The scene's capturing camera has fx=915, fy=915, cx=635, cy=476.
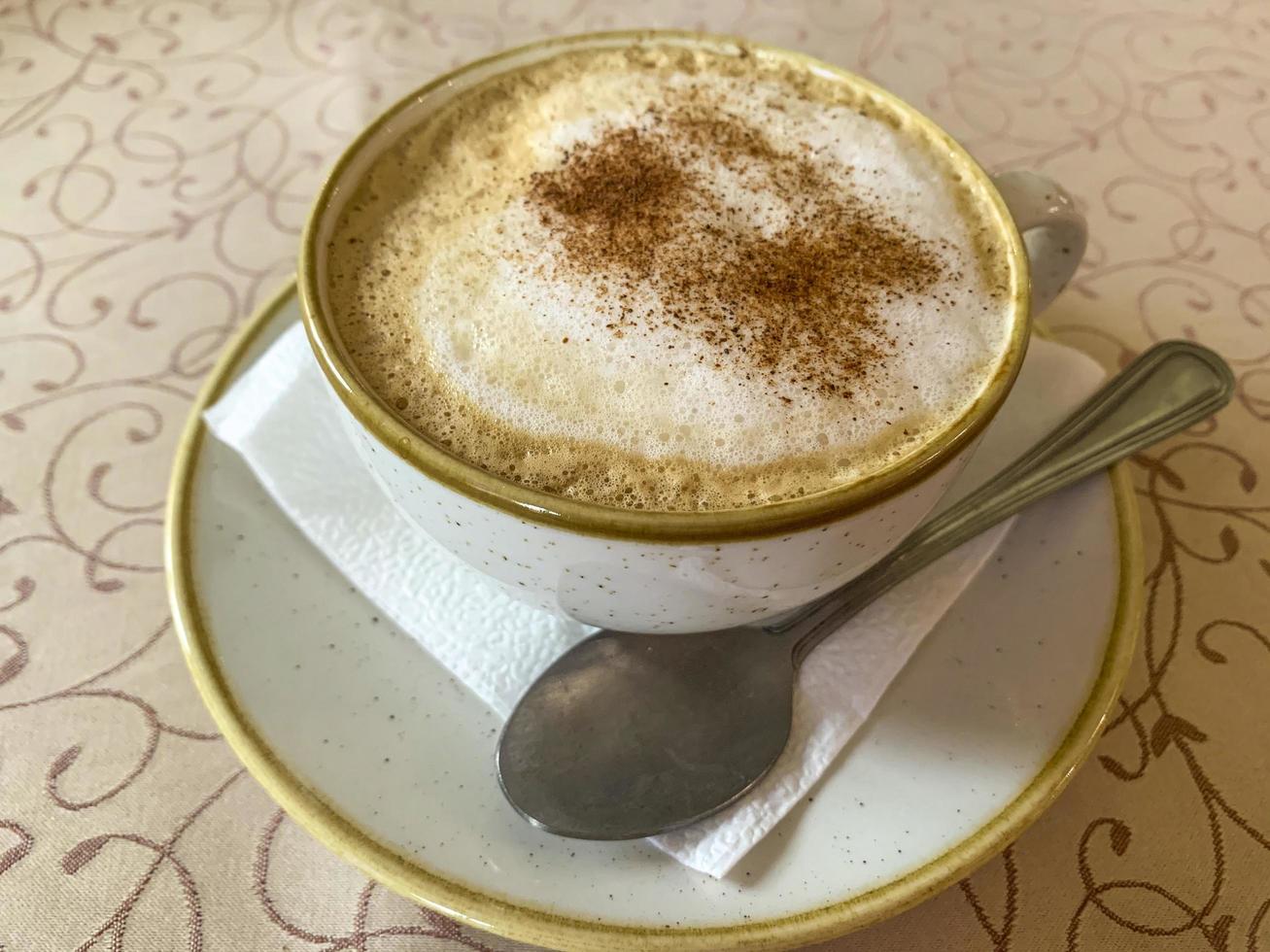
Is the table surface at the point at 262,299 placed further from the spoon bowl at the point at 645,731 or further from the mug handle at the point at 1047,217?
the mug handle at the point at 1047,217

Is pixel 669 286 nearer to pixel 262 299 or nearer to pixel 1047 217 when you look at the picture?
pixel 1047 217

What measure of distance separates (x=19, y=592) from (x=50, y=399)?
0.25 m

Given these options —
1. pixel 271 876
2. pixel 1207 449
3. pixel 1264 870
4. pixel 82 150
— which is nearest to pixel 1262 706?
pixel 1264 870

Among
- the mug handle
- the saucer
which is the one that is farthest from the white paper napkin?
the mug handle

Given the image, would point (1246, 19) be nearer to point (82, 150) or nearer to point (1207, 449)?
point (1207, 449)

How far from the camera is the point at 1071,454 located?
813 millimetres

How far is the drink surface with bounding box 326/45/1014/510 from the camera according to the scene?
1.99 ft

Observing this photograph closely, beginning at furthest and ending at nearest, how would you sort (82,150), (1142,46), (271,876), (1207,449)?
1. (1142,46)
2. (82,150)
3. (1207,449)
4. (271,876)

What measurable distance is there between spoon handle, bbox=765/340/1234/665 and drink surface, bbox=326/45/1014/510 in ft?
0.58

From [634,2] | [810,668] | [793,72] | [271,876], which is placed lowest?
[271,876]

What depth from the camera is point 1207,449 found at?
954mm

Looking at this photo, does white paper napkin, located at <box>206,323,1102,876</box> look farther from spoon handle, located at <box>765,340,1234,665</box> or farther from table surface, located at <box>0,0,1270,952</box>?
table surface, located at <box>0,0,1270,952</box>

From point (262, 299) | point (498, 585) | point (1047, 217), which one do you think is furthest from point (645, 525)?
point (262, 299)

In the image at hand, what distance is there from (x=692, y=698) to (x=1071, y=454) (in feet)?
1.34
